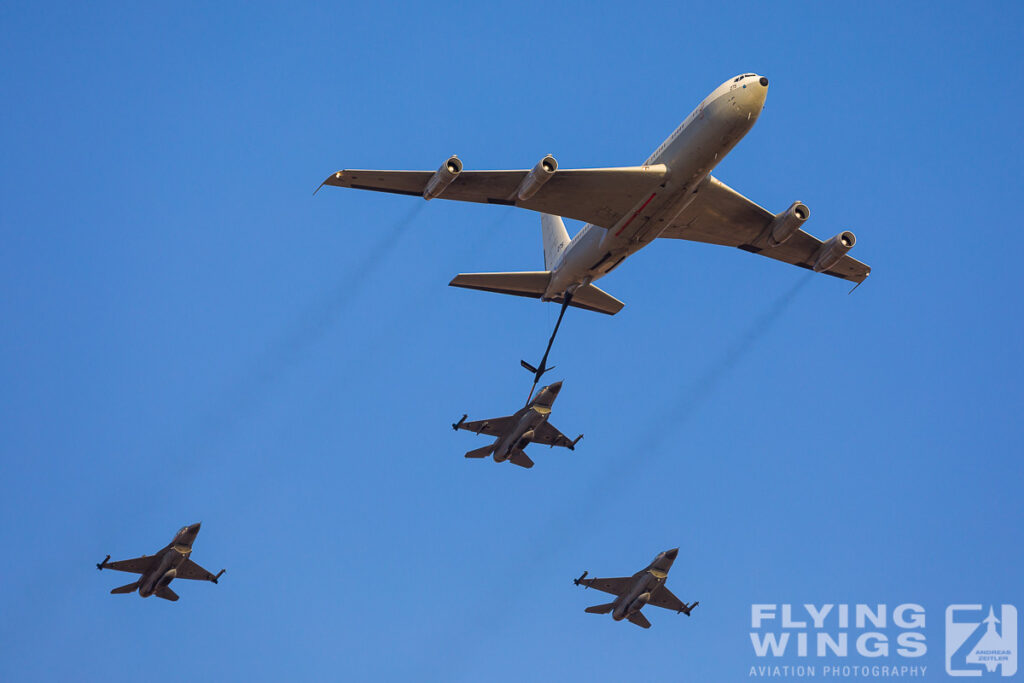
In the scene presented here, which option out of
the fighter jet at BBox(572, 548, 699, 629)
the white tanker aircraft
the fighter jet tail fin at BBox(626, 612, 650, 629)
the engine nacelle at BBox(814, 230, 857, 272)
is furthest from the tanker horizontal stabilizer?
the fighter jet tail fin at BBox(626, 612, 650, 629)

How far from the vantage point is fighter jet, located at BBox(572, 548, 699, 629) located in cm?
5872

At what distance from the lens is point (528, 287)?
53.5 metres

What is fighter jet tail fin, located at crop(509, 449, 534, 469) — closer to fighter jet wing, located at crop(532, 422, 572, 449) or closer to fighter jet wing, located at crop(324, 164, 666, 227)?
fighter jet wing, located at crop(532, 422, 572, 449)

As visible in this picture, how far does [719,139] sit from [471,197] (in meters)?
10.6

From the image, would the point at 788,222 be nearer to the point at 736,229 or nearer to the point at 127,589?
the point at 736,229

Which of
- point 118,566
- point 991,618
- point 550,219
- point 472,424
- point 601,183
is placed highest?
point 550,219

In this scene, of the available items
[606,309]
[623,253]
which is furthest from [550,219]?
[623,253]

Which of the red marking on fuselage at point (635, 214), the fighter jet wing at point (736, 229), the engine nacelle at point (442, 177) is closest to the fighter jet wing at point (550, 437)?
the fighter jet wing at point (736, 229)

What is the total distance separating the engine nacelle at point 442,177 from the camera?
42406 millimetres

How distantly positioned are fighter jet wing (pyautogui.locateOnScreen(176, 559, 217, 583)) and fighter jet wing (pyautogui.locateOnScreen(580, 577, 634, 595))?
791 inches

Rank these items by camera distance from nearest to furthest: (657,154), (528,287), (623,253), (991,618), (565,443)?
(657,154) < (623,253) < (528,287) < (991,618) < (565,443)

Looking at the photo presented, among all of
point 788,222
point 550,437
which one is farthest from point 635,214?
point 550,437

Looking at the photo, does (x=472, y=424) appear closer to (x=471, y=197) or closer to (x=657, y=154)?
(x=471, y=197)

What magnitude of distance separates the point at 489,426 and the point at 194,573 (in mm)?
17596
